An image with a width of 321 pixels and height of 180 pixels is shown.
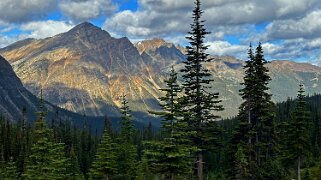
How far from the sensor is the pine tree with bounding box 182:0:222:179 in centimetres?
4084

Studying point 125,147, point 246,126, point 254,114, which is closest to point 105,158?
point 125,147

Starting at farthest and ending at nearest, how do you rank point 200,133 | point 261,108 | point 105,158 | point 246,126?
point 105,158
point 246,126
point 261,108
point 200,133

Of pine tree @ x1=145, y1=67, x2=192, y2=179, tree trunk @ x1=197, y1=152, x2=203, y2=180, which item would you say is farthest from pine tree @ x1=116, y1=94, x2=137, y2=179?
pine tree @ x1=145, y1=67, x2=192, y2=179

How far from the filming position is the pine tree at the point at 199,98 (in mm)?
40844

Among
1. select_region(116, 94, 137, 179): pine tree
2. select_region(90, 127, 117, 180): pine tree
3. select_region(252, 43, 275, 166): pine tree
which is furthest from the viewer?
select_region(116, 94, 137, 179): pine tree

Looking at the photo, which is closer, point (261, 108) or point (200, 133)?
point (200, 133)

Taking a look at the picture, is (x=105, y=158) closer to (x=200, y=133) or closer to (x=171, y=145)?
(x=200, y=133)

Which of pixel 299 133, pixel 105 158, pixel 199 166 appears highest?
pixel 299 133

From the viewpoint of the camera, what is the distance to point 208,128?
135 feet

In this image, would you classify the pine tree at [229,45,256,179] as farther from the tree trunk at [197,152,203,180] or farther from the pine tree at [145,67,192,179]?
the pine tree at [145,67,192,179]

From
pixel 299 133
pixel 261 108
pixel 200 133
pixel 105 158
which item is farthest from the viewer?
pixel 105 158

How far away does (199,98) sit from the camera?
4097cm

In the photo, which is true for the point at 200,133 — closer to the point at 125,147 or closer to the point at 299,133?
the point at 299,133

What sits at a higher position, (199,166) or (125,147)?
(125,147)
